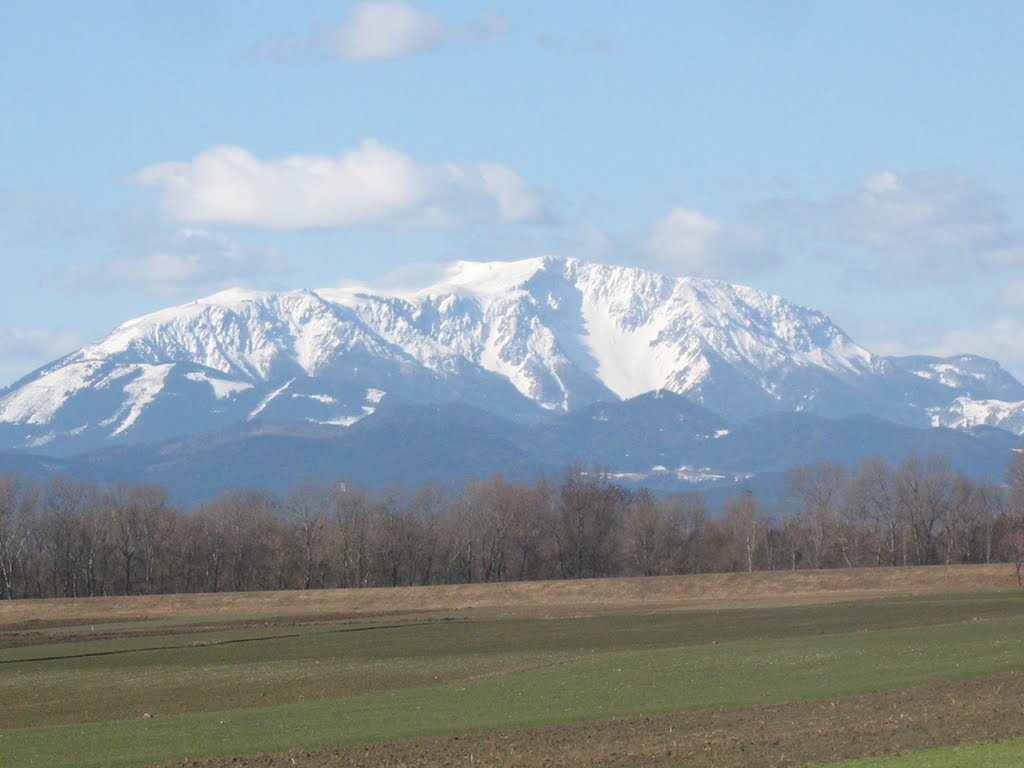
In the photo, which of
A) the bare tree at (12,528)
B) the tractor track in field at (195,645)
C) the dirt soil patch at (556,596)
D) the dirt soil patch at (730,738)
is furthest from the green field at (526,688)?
the bare tree at (12,528)

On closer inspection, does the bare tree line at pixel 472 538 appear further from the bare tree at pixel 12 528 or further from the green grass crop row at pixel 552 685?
the green grass crop row at pixel 552 685

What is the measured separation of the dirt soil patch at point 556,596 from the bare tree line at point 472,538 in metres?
28.4

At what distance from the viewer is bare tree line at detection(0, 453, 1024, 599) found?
525 feet

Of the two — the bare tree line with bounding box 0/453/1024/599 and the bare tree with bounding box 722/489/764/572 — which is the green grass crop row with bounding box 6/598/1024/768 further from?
the bare tree with bounding box 722/489/764/572

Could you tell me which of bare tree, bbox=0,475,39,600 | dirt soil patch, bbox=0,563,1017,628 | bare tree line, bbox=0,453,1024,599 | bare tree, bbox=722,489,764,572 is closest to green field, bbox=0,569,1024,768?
dirt soil patch, bbox=0,563,1017,628

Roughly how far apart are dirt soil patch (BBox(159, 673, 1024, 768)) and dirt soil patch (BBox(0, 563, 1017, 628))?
Result: 59284mm

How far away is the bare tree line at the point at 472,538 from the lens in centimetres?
15988

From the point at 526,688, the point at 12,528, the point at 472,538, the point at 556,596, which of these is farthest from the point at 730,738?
the point at 12,528

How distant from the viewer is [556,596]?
121m

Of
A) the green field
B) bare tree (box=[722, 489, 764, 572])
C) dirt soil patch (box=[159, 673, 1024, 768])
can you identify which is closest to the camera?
dirt soil patch (box=[159, 673, 1024, 768])

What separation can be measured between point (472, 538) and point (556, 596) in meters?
49.7

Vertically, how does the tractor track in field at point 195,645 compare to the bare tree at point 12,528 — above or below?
below

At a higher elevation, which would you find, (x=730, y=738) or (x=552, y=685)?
(x=730, y=738)

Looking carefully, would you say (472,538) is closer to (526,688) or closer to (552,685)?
(552,685)
